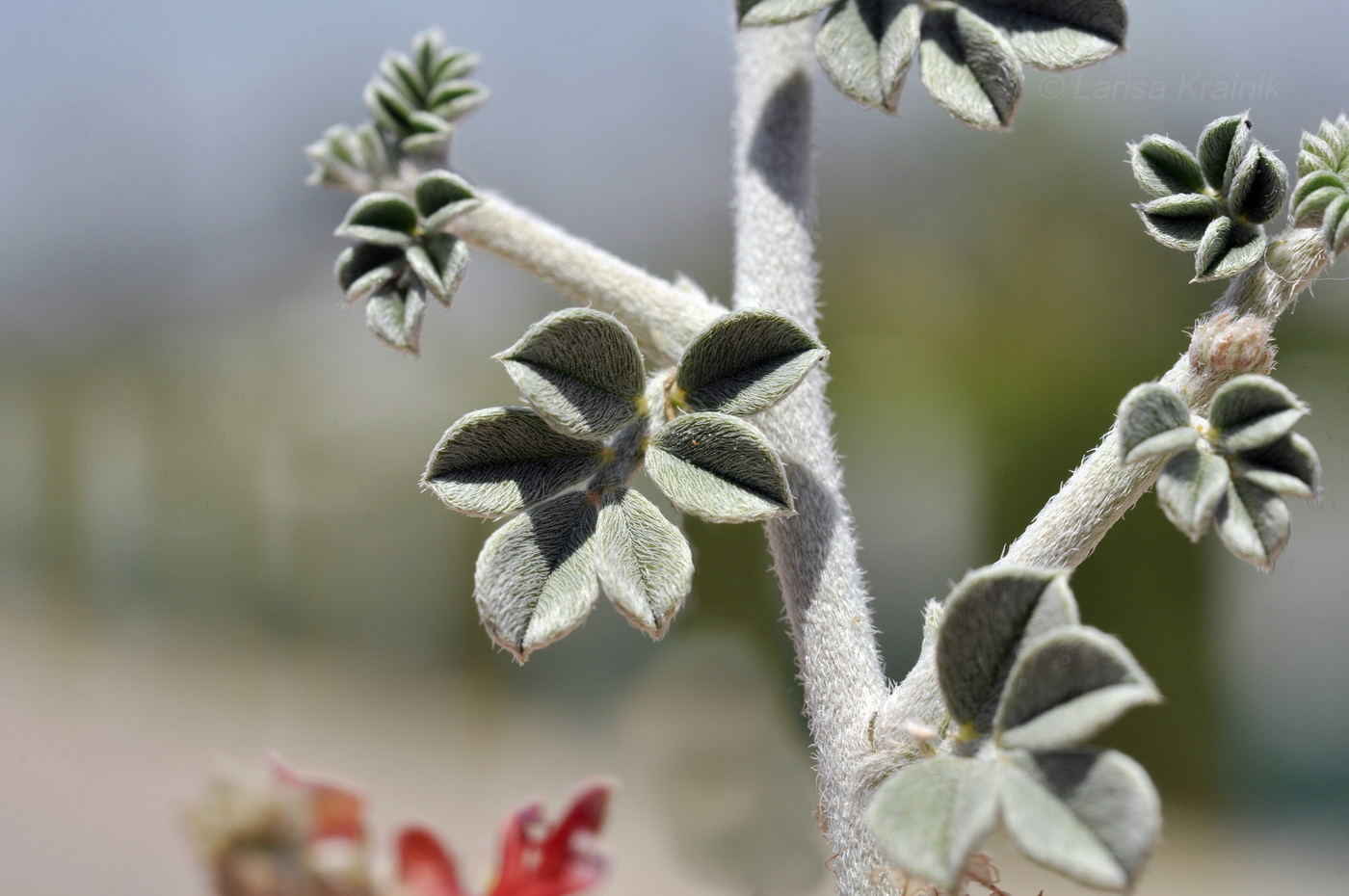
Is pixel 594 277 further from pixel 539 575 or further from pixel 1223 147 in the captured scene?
pixel 1223 147

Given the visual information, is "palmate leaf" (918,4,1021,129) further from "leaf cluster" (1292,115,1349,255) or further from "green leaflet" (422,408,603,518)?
"green leaflet" (422,408,603,518)

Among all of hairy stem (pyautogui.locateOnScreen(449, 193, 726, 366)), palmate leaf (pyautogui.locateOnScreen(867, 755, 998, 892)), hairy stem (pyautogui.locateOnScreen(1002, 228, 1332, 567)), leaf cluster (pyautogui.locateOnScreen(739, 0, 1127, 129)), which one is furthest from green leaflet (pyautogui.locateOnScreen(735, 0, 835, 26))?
palmate leaf (pyautogui.locateOnScreen(867, 755, 998, 892))

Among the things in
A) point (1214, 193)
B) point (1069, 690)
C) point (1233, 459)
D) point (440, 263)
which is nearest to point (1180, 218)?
point (1214, 193)

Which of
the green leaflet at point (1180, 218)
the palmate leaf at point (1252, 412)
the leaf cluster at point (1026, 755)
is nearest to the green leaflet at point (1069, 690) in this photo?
the leaf cluster at point (1026, 755)

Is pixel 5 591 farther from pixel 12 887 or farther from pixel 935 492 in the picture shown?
pixel 935 492

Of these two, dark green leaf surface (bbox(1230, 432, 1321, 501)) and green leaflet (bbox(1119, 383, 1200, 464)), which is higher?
green leaflet (bbox(1119, 383, 1200, 464))

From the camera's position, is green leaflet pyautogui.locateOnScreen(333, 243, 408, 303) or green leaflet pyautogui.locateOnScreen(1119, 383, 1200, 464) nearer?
green leaflet pyautogui.locateOnScreen(1119, 383, 1200, 464)
